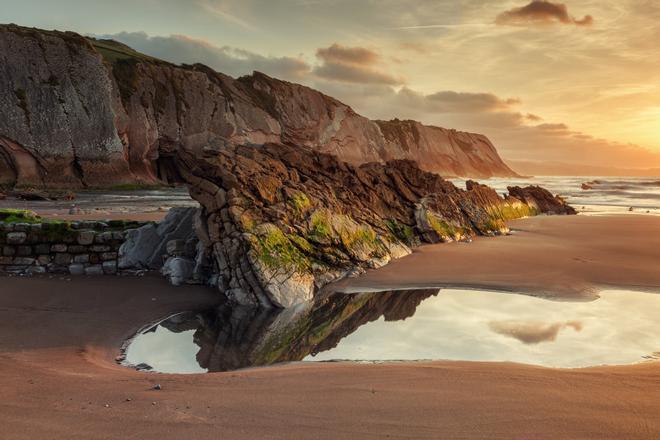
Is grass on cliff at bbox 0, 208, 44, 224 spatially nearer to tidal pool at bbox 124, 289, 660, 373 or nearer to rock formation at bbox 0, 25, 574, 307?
rock formation at bbox 0, 25, 574, 307

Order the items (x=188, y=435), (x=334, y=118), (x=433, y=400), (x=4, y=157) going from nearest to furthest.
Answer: (x=188, y=435) < (x=433, y=400) < (x=4, y=157) < (x=334, y=118)

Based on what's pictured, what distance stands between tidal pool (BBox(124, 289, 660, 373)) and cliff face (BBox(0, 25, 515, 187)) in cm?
4386

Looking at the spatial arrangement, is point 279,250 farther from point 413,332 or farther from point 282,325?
point 413,332

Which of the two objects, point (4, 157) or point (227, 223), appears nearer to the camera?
point (227, 223)

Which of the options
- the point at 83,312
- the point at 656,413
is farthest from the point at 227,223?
the point at 656,413

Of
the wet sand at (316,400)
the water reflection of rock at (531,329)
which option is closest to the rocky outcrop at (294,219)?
the wet sand at (316,400)

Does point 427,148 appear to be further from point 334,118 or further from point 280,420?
point 280,420

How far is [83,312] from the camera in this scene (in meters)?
7.73

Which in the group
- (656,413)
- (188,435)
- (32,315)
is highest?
(656,413)

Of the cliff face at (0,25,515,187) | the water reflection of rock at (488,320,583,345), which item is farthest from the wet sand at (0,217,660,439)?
the cliff face at (0,25,515,187)

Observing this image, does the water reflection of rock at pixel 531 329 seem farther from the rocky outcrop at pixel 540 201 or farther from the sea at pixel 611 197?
the sea at pixel 611 197

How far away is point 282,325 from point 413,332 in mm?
1946

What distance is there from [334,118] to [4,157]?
55.0 metres

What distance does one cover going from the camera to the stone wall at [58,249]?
32.2 ft
